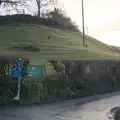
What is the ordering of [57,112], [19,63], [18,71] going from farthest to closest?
[19,63]
[18,71]
[57,112]

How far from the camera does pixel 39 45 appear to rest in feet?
98.5

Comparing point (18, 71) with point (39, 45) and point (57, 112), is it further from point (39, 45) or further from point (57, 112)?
point (39, 45)

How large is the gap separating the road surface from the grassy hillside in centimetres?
544

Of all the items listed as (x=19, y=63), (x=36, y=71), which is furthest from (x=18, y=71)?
(x=36, y=71)

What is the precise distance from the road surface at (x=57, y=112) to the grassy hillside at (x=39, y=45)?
17.8 ft

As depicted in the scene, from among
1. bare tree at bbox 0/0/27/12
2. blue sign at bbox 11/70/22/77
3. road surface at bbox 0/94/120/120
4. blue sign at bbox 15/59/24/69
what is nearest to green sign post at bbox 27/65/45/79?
blue sign at bbox 15/59/24/69

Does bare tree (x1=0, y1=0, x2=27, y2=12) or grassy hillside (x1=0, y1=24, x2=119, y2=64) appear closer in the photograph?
grassy hillside (x1=0, y1=24, x2=119, y2=64)

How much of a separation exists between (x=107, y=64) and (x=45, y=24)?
1837 cm

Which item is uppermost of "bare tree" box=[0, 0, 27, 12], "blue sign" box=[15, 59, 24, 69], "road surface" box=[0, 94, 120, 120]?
"bare tree" box=[0, 0, 27, 12]

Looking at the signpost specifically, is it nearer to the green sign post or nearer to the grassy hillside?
the green sign post

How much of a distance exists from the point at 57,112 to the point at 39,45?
15.4 m

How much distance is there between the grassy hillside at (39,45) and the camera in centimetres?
2567

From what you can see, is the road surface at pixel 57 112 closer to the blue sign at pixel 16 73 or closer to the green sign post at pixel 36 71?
the blue sign at pixel 16 73

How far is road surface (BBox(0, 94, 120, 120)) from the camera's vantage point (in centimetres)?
1359
